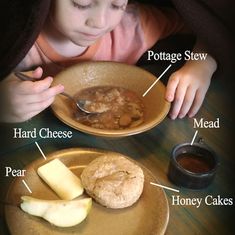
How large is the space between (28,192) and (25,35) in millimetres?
143

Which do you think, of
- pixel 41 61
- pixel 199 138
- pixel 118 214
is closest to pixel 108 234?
pixel 118 214

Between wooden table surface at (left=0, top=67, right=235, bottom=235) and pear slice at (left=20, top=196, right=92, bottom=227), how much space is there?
0.03 m

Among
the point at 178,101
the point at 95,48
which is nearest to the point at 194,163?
the point at 178,101

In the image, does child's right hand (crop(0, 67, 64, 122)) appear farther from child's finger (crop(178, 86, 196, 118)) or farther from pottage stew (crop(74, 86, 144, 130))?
child's finger (crop(178, 86, 196, 118))

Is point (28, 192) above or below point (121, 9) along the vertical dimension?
below

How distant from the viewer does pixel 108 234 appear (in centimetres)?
42

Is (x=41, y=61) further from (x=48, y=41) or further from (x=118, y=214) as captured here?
(x=118, y=214)

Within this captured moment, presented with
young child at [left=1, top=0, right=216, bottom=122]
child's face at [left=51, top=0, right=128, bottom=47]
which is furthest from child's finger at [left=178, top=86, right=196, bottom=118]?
child's face at [left=51, top=0, right=128, bottom=47]

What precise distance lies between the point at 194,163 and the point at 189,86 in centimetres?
13

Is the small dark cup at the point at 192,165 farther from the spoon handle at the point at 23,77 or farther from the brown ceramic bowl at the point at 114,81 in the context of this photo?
the spoon handle at the point at 23,77

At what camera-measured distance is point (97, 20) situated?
1.71 feet

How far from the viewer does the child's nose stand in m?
0.52

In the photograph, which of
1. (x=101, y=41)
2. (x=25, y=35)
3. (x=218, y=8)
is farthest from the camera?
(x=101, y=41)

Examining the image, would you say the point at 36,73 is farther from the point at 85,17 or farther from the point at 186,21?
the point at 186,21
